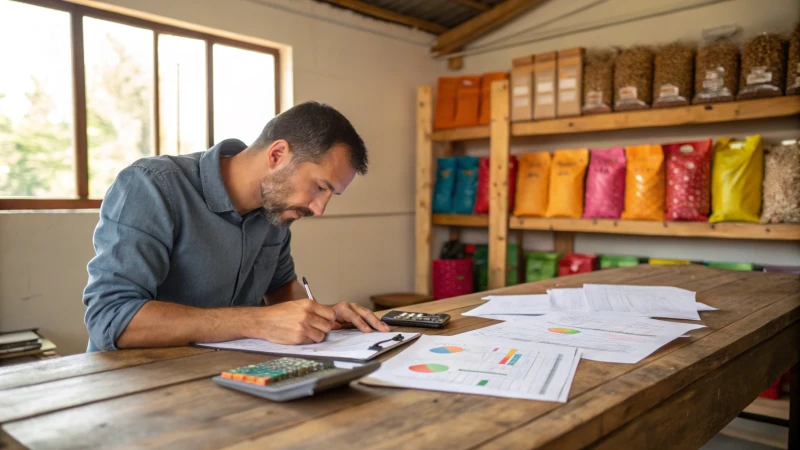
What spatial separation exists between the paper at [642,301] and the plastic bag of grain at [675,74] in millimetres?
1804

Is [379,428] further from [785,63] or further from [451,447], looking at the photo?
[785,63]

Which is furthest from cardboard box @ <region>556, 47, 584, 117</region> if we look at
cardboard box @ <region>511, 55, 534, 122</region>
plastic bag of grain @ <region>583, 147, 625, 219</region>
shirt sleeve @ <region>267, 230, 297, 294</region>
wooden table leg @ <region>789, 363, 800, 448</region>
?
shirt sleeve @ <region>267, 230, 297, 294</region>

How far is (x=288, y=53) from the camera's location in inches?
148

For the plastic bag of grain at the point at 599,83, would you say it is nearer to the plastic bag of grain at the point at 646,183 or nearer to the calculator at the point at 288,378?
the plastic bag of grain at the point at 646,183

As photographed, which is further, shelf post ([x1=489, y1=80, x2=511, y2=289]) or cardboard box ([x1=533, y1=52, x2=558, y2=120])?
shelf post ([x1=489, y1=80, x2=511, y2=289])

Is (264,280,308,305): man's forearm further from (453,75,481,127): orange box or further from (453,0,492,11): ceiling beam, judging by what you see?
(453,0,492,11): ceiling beam

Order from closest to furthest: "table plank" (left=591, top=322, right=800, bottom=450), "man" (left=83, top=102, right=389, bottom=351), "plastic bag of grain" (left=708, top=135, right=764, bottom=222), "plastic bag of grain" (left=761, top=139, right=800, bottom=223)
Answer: "table plank" (left=591, top=322, right=800, bottom=450) → "man" (left=83, top=102, right=389, bottom=351) → "plastic bag of grain" (left=761, top=139, right=800, bottom=223) → "plastic bag of grain" (left=708, top=135, right=764, bottom=222)

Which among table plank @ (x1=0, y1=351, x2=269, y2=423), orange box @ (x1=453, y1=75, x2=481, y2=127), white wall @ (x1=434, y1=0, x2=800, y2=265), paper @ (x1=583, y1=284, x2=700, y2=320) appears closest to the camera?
table plank @ (x1=0, y1=351, x2=269, y2=423)

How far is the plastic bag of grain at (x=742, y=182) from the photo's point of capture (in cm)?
296

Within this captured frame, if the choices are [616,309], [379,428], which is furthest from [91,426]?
[616,309]

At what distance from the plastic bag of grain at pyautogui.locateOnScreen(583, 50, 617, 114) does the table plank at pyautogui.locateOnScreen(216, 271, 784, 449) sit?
115 inches

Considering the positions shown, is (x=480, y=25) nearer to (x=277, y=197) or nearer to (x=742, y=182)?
(x=742, y=182)

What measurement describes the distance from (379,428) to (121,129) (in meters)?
2.95

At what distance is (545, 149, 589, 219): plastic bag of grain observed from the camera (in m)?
3.60
